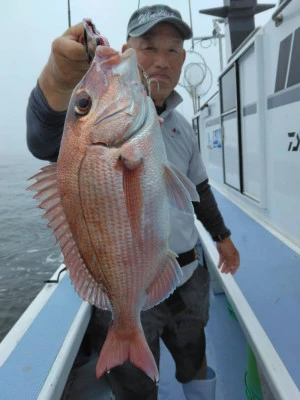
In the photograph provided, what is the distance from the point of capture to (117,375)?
6.17ft

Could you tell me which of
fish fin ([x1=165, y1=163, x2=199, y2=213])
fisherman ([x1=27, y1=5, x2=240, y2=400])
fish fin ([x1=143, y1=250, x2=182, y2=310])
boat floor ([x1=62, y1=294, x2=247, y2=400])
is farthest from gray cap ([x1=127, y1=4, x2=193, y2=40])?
boat floor ([x1=62, y1=294, x2=247, y2=400])

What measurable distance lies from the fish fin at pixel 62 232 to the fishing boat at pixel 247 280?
2.10ft

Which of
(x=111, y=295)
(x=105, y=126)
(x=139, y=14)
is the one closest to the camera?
(x=105, y=126)

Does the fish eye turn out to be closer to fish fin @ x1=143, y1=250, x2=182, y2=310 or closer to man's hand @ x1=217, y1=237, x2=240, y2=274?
fish fin @ x1=143, y1=250, x2=182, y2=310

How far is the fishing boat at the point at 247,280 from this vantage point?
1.67m

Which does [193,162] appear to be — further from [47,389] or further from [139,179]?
[47,389]

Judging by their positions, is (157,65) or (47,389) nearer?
(47,389)

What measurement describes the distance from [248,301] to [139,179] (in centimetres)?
137

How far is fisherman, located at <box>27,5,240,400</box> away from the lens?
4.49ft

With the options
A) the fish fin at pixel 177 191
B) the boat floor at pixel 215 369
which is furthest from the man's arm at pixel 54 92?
the boat floor at pixel 215 369

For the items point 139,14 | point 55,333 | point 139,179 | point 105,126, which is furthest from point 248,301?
point 139,14

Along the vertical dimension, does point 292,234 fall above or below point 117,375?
above

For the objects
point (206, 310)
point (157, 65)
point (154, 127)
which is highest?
point (157, 65)

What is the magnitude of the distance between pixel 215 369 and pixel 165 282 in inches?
84.3
